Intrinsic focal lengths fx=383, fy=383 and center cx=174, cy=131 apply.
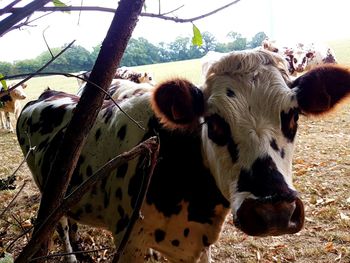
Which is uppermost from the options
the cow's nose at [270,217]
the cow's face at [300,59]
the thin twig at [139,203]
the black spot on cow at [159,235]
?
the thin twig at [139,203]

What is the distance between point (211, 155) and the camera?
213 centimetres

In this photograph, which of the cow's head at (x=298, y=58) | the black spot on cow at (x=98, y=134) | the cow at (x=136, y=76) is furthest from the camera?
the cow's head at (x=298, y=58)

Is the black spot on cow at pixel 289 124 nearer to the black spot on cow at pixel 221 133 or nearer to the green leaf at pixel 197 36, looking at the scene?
the black spot on cow at pixel 221 133

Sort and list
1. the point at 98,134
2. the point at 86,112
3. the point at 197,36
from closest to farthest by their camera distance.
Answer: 1. the point at 86,112
2. the point at 197,36
3. the point at 98,134

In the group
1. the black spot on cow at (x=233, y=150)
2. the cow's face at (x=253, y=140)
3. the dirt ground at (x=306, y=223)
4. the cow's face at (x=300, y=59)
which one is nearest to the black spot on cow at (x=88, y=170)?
the dirt ground at (x=306, y=223)

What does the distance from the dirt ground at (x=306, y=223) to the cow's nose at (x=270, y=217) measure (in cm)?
96

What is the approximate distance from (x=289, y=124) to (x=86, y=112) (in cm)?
128

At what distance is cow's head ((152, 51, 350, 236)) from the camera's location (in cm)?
165

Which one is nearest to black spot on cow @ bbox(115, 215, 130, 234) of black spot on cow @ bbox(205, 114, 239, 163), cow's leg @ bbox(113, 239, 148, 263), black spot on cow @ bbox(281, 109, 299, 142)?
cow's leg @ bbox(113, 239, 148, 263)

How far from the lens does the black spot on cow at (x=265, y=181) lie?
5.32ft

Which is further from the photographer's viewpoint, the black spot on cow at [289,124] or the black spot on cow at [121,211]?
the black spot on cow at [121,211]

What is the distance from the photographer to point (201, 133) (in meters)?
2.31

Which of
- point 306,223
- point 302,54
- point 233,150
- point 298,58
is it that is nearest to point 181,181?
point 233,150

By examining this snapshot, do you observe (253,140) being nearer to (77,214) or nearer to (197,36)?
(197,36)
